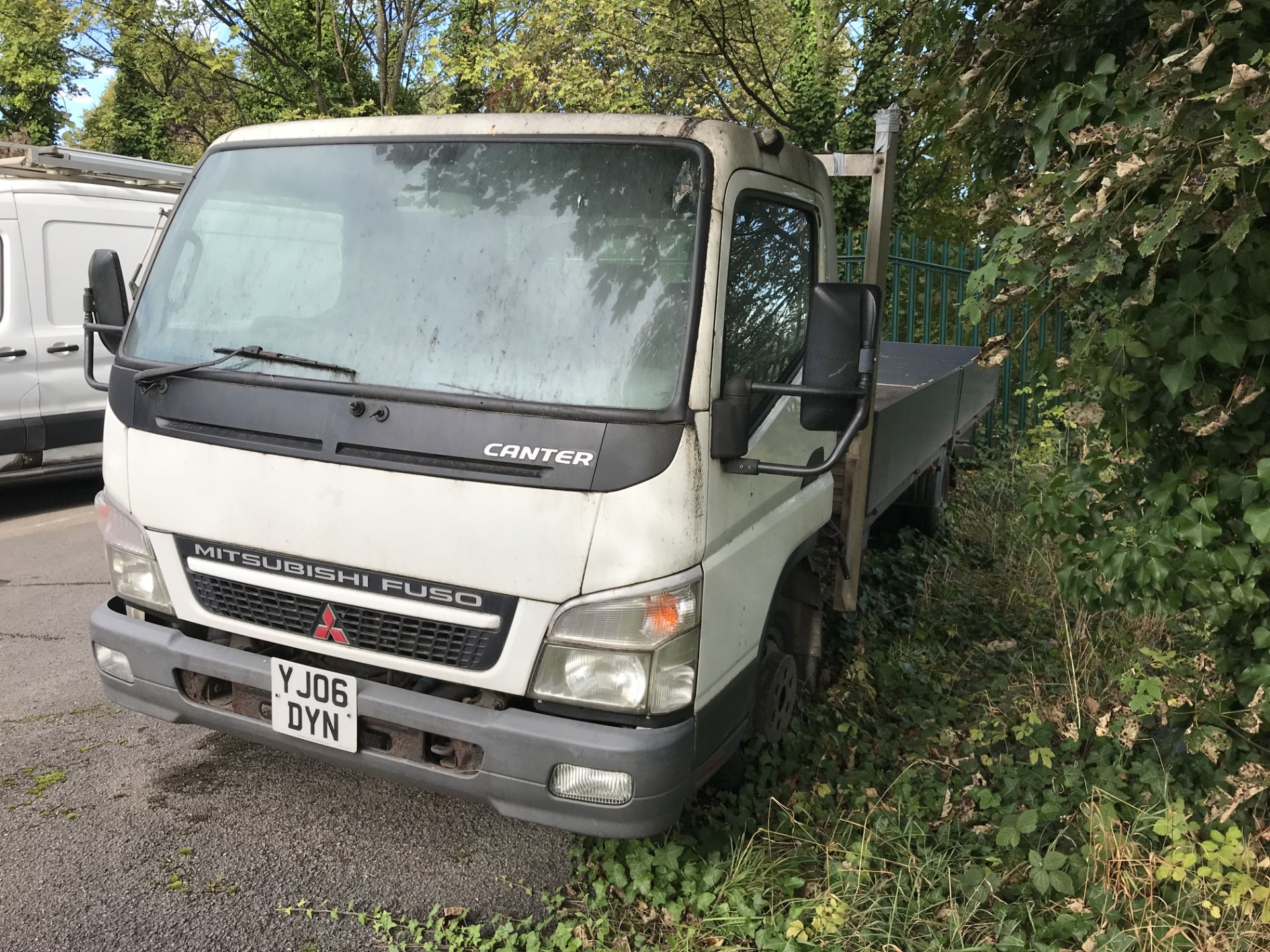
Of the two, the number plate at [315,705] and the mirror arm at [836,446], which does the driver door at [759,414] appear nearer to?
the mirror arm at [836,446]

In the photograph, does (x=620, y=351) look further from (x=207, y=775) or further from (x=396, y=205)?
(x=207, y=775)

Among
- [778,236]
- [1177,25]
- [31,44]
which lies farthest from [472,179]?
[31,44]

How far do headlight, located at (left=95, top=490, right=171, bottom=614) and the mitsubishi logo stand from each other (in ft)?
1.89

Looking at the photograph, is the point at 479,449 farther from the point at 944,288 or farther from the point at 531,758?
the point at 944,288

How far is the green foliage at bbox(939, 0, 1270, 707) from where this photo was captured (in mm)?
2156

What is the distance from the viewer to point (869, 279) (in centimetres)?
388

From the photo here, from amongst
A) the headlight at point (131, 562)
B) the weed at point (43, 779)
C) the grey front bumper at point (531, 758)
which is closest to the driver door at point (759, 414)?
the grey front bumper at point (531, 758)

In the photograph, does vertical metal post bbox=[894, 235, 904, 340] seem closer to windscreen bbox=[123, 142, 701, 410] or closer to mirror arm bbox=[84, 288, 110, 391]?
windscreen bbox=[123, 142, 701, 410]

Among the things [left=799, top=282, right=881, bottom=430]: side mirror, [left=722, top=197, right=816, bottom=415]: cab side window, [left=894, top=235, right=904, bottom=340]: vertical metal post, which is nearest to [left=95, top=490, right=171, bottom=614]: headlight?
[left=722, top=197, right=816, bottom=415]: cab side window

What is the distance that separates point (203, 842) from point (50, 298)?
5.37 metres

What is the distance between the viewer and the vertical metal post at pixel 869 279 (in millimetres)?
3846

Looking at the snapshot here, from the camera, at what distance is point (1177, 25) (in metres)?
2.15

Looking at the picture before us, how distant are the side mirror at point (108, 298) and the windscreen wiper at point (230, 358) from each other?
424mm

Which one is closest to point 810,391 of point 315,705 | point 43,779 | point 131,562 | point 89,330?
point 315,705
